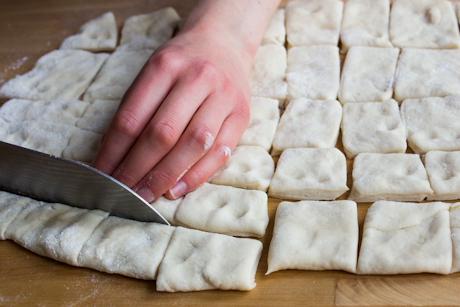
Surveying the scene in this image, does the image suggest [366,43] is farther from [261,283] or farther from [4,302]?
[4,302]

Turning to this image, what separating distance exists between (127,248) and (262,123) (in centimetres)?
72

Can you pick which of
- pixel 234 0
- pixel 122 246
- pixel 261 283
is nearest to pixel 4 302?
pixel 122 246

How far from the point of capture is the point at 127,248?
4.46 ft

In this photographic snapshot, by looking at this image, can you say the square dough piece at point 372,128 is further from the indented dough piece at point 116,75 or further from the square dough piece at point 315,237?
the indented dough piece at point 116,75

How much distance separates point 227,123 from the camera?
5.05 ft

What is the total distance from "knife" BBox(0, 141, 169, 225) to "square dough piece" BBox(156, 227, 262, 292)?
0.14 m

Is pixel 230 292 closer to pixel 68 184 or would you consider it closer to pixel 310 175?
pixel 310 175

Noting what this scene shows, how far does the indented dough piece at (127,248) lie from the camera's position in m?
1.32

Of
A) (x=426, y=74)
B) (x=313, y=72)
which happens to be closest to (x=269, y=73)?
(x=313, y=72)

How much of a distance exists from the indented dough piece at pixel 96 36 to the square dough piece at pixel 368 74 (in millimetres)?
1291

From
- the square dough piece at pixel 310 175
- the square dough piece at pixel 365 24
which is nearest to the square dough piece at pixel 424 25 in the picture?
the square dough piece at pixel 365 24

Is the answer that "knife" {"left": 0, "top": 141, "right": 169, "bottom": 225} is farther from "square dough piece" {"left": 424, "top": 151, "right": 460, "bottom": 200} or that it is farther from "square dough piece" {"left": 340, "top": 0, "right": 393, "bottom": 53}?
"square dough piece" {"left": 340, "top": 0, "right": 393, "bottom": 53}

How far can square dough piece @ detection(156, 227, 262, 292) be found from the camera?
1.25m

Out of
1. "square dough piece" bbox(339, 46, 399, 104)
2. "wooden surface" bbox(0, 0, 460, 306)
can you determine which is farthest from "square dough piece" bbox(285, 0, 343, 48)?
"wooden surface" bbox(0, 0, 460, 306)
